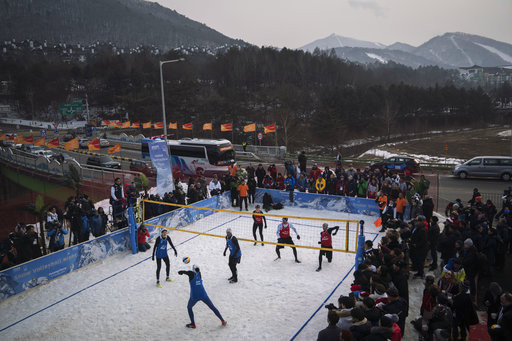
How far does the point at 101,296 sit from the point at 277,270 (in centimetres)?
546

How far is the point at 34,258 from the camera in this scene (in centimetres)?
1134

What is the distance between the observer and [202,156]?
91.2ft

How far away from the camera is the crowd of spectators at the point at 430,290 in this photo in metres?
5.75

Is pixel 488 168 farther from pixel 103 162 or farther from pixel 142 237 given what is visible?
pixel 103 162

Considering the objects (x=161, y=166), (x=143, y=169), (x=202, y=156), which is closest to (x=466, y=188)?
(x=161, y=166)

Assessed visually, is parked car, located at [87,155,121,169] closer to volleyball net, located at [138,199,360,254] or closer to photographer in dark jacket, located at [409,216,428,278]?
volleyball net, located at [138,199,360,254]

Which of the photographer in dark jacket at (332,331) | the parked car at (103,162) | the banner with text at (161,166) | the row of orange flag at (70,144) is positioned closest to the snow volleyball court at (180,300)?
the photographer in dark jacket at (332,331)

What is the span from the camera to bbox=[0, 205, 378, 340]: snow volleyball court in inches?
333

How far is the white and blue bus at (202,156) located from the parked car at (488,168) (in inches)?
666

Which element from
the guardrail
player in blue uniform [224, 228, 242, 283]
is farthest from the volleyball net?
the guardrail

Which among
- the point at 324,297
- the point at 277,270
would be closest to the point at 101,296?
the point at 277,270

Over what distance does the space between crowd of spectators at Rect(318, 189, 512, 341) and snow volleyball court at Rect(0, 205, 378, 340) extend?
1.58 m

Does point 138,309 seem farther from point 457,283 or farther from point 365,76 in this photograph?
point 365,76

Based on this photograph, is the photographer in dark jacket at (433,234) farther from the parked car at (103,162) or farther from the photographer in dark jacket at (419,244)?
the parked car at (103,162)
